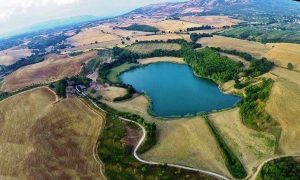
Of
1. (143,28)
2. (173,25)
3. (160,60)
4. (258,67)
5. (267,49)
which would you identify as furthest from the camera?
(143,28)

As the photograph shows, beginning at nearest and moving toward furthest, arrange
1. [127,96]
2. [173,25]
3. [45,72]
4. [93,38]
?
[127,96] < [45,72] < [93,38] < [173,25]

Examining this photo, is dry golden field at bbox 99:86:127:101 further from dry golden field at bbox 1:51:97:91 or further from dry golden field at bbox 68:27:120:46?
dry golden field at bbox 68:27:120:46

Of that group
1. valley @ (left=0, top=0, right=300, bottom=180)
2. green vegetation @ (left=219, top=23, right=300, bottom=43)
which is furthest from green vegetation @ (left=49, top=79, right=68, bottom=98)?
green vegetation @ (left=219, top=23, right=300, bottom=43)

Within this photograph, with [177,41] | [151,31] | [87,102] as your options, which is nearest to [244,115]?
[87,102]

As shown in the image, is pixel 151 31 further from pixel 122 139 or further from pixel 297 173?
pixel 297 173

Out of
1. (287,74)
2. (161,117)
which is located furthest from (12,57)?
(287,74)

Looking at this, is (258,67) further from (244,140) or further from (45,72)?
(45,72)

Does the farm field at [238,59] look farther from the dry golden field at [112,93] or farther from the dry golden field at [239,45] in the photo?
the dry golden field at [112,93]
